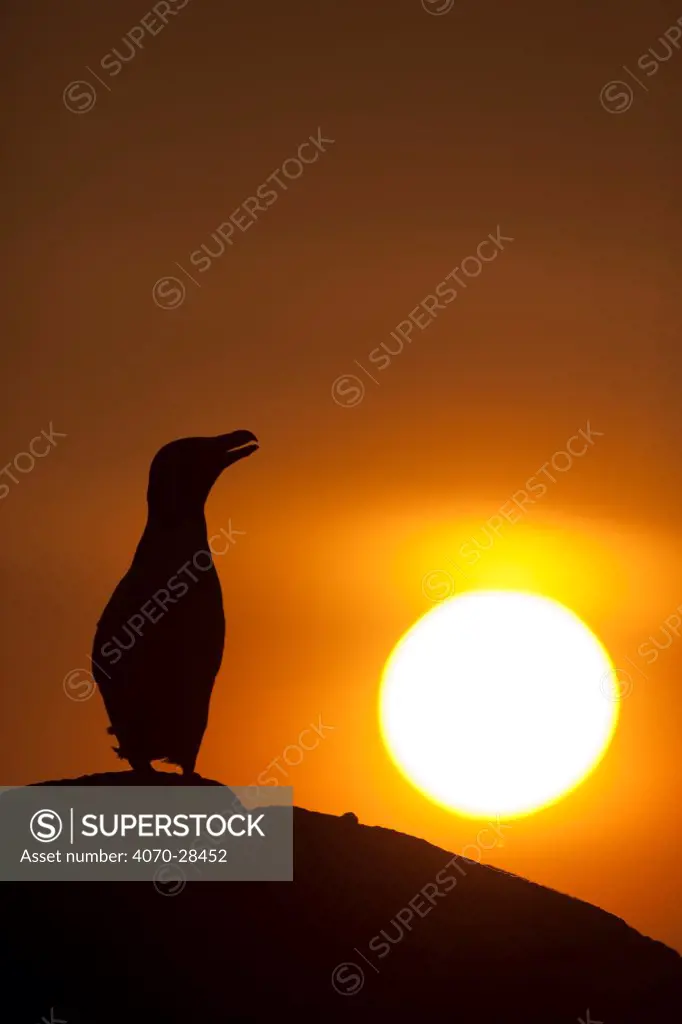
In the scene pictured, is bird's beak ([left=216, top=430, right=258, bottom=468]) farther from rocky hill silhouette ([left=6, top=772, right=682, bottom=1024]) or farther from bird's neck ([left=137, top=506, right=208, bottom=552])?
rocky hill silhouette ([left=6, top=772, right=682, bottom=1024])

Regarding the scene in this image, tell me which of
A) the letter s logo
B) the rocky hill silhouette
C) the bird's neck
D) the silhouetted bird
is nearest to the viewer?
the rocky hill silhouette

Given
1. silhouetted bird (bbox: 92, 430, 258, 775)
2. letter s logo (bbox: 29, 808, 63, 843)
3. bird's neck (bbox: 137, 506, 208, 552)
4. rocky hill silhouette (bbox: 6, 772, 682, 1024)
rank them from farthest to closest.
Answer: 1. bird's neck (bbox: 137, 506, 208, 552)
2. silhouetted bird (bbox: 92, 430, 258, 775)
3. letter s logo (bbox: 29, 808, 63, 843)
4. rocky hill silhouette (bbox: 6, 772, 682, 1024)

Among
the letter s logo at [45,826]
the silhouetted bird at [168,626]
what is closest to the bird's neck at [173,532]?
the silhouetted bird at [168,626]

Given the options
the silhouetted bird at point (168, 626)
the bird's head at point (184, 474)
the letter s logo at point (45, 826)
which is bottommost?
the letter s logo at point (45, 826)

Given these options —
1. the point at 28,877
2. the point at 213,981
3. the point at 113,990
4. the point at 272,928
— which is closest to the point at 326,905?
the point at 272,928

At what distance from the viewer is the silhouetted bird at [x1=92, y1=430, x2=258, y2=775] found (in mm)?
8359

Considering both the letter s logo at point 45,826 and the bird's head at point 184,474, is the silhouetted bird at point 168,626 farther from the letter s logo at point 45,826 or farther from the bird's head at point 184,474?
the letter s logo at point 45,826

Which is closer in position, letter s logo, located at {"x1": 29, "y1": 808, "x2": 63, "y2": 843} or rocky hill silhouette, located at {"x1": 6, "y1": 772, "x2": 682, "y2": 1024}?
rocky hill silhouette, located at {"x1": 6, "y1": 772, "x2": 682, "y2": 1024}

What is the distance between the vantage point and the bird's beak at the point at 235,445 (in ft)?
28.7

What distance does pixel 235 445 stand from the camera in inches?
346

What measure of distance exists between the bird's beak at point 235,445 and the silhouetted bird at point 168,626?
10 millimetres

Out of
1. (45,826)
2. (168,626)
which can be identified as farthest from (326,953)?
(168,626)

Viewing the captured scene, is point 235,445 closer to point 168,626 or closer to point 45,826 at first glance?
point 168,626

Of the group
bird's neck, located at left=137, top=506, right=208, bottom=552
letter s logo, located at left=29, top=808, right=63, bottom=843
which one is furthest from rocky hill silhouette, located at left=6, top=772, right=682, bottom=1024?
bird's neck, located at left=137, top=506, right=208, bottom=552
